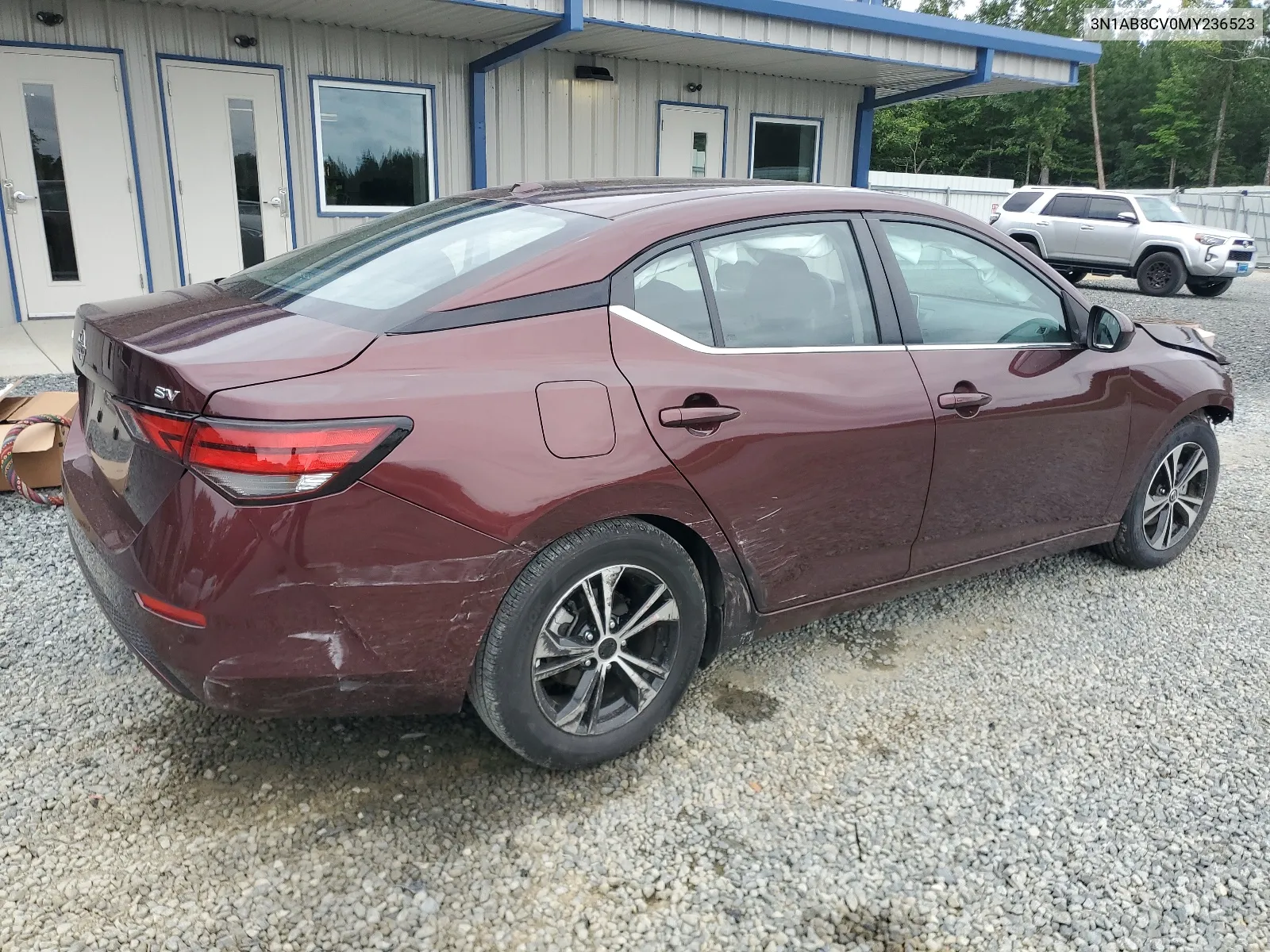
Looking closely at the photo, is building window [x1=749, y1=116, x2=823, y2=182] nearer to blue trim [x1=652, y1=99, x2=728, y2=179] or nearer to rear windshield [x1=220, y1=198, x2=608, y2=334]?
blue trim [x1=652, y1=99, x2=728, y2=179]

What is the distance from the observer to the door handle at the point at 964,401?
3.23m

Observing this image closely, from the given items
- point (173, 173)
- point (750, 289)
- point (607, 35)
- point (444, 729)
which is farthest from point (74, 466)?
point (607, 35)

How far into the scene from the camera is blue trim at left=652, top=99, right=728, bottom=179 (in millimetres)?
11805

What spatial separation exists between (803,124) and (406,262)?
37.7ft

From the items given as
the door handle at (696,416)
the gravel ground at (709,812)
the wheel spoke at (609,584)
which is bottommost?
the gravel ground at (709,812)

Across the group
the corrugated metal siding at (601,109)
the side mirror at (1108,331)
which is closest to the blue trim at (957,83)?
the corrugated metal siding at (601,109)

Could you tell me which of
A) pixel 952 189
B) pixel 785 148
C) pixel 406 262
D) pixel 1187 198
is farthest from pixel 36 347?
pixel 1187 198

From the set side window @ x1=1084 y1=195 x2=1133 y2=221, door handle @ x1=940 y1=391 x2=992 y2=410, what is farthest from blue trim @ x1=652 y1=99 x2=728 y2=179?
door handle @ x1=940 y1=391 x2=992 y2=410

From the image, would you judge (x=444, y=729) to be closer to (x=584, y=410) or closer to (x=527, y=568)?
(x=527, y=568)

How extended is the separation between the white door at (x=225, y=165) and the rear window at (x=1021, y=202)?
13735mm

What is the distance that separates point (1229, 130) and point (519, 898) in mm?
59261

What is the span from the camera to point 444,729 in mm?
2945

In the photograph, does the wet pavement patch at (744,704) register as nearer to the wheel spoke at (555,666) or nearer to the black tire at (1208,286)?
the wheel spoke at (555,666)

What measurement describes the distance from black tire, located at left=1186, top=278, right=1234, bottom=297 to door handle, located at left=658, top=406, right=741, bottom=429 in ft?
55.0
